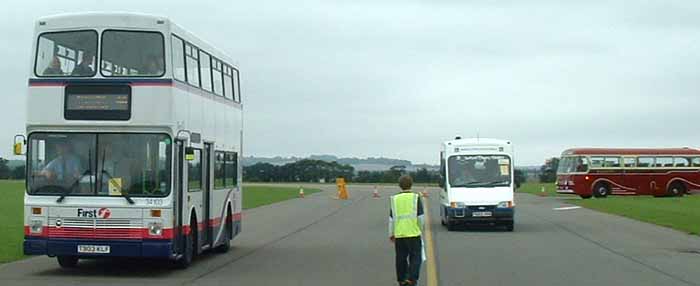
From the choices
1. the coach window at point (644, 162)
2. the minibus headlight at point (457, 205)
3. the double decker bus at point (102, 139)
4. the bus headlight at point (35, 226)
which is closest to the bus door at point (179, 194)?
the double decker bus at point (102, 139)

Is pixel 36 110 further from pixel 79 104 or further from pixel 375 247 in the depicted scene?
pixel 375 247

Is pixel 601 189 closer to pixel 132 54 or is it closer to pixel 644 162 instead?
pixel 644 162

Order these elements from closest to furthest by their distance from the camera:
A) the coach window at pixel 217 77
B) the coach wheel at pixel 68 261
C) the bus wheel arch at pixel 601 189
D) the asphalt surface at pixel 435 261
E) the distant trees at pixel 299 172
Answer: the asphalt surface at pixel 435 261
the coach wheel at pixel 68 261
the coach window at pixel 217 77
the bus wheel arch at pixel 601 189
the distant trees at pixel 299 172

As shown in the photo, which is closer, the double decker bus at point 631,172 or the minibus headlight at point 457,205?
the minibus headlight at point 457,205

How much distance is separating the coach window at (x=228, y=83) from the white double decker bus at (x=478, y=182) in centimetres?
869

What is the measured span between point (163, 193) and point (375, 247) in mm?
7535

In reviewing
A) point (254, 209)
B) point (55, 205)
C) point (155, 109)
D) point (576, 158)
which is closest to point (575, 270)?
point (155, 109)

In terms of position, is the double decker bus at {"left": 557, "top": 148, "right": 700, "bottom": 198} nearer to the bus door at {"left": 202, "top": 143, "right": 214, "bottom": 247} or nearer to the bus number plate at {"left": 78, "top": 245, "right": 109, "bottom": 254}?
the bus door at {"left": 202, "top": 143, "right": 214, "bottom": 247}

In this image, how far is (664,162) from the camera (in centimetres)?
5512

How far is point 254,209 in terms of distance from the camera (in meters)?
41.1

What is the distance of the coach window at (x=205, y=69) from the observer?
1773cm

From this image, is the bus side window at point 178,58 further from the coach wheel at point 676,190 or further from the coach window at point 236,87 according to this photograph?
the coach wheel at point 676,190

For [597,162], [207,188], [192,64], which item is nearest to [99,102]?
[192,64]

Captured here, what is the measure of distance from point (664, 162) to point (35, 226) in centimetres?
4586
